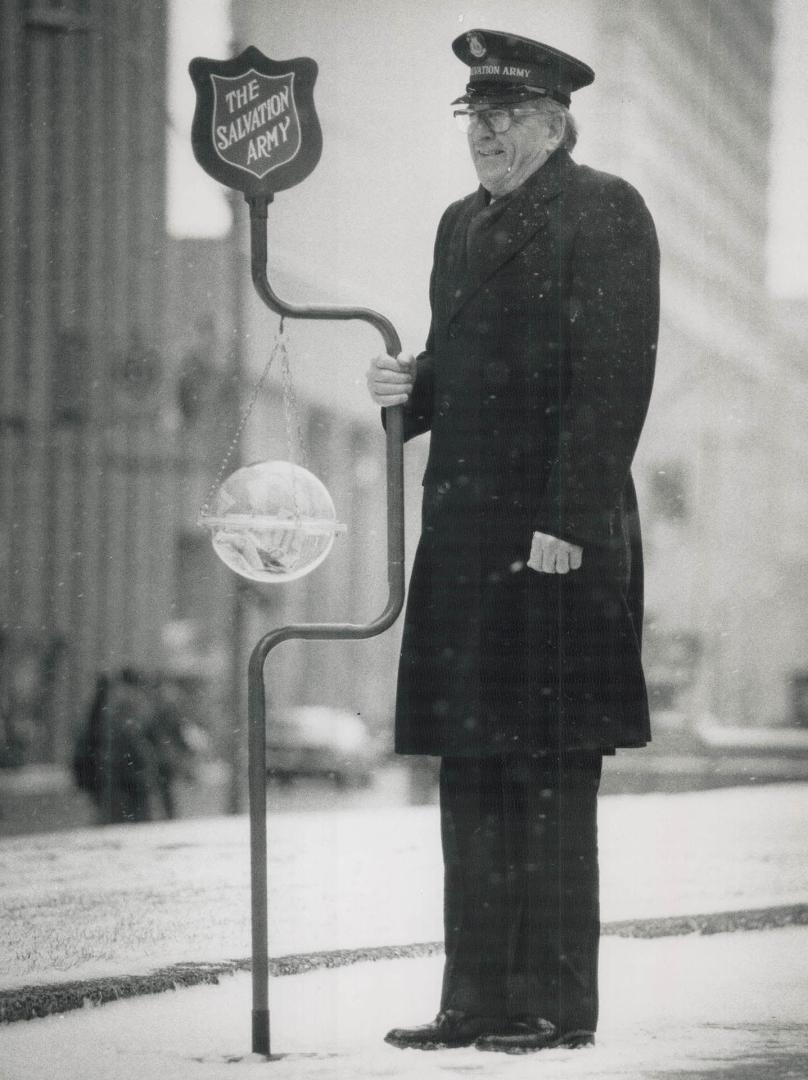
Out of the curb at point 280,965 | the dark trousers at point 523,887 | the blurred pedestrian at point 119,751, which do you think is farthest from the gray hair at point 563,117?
the blurred pedestrian at point 119,751

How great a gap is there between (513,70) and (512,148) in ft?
0.45

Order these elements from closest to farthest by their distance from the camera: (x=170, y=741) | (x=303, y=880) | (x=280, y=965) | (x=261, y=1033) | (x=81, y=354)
A: 1. (x=261, y=1033)
2. (x=280, y=965)
3. (x=303, y=880)
4. (x=170, y=741)
5. (x=81, y=354)

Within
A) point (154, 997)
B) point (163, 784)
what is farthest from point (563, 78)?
point (163, 784)

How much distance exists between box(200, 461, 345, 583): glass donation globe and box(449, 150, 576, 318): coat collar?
0.43m

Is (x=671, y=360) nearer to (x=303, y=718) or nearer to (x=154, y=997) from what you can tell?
(x=303, y=718)

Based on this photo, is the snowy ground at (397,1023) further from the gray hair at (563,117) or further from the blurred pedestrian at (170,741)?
the blurred pedestrian at (170,741)

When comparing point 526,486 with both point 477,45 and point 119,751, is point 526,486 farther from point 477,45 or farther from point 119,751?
point 119,751

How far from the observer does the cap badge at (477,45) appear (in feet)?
11.1

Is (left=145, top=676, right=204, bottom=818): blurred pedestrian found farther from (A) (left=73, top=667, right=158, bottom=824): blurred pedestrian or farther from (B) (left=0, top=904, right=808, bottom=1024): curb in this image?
(B) (left=0, top=904, right=808, bottom=1024): curb

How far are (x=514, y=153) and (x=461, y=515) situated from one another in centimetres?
64

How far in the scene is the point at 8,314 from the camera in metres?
27.6

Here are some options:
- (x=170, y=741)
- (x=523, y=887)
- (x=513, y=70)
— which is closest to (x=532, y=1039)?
(x=523, y=887)

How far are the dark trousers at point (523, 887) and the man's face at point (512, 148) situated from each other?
1.02 metres

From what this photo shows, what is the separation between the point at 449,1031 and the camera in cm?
333
